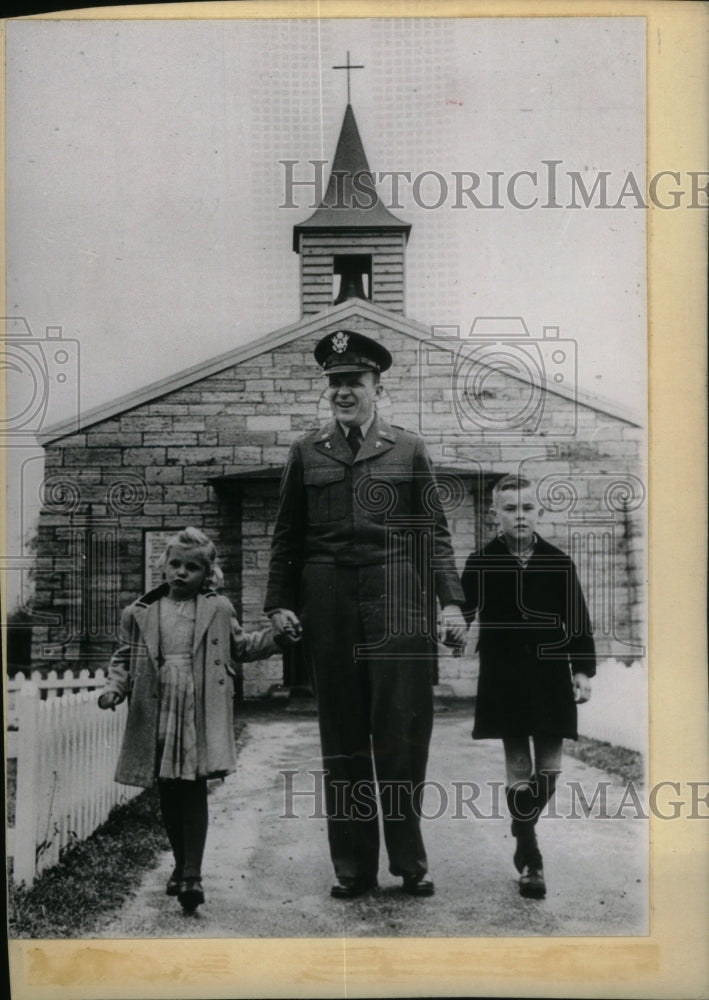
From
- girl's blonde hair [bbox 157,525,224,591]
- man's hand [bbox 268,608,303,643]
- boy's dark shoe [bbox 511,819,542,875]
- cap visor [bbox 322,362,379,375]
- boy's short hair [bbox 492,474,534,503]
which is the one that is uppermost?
cap visor [bbox 322,362,379,375]

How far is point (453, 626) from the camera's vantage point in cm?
402

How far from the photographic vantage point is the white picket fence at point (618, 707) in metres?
4.05

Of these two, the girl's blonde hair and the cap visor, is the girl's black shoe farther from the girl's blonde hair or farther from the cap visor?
the cap visor

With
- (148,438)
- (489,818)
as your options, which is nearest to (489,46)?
(148,438)

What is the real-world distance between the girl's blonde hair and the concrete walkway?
582 millimetres

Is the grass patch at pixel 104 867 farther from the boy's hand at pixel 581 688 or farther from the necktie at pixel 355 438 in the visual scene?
the boy's hand at pixel 581 688

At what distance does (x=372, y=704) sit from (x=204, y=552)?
2.96ft

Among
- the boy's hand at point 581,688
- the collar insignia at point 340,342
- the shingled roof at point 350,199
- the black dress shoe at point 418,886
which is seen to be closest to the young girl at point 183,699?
the black dress shoe at point 418,886

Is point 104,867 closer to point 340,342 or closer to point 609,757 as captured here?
point 609,757

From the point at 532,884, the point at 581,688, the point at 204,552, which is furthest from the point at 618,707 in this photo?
the point at 204,552

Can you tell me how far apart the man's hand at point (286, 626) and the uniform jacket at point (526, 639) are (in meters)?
0.68

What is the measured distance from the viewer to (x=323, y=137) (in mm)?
4105

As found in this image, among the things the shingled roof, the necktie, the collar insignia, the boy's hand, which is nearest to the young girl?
the necktie

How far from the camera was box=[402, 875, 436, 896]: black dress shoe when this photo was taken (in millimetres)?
3975
